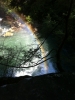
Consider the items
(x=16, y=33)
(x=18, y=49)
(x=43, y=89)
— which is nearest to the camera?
(x=43, y=89)

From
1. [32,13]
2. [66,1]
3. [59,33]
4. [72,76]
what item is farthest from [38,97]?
[32,13]

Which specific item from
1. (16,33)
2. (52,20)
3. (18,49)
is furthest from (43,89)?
(16,33)

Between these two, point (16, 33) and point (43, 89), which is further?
point (16, 33)

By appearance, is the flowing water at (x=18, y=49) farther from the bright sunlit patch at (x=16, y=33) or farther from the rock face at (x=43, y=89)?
the rock face at (x=43, y=89)

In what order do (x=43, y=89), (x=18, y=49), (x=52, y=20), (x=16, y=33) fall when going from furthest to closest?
(x=16, y=33), (x=52, y=20), (x=18, y=49), (x=43, y=89)

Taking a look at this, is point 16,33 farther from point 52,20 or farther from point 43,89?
point 43,89

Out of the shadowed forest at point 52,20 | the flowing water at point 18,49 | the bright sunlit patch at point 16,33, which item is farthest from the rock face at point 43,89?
the bright sunlit patch at point 16,33

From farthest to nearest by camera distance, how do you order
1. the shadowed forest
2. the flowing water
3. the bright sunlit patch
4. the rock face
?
the bright sunlit patch
the shadowed forest
the flowing water
the rock face

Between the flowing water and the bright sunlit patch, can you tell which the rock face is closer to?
the flowing water

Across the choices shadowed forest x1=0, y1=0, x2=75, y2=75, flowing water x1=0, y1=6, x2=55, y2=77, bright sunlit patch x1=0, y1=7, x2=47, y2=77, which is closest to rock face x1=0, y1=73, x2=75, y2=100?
flowing water x1=0, y1=6, x2=55, y2=77
